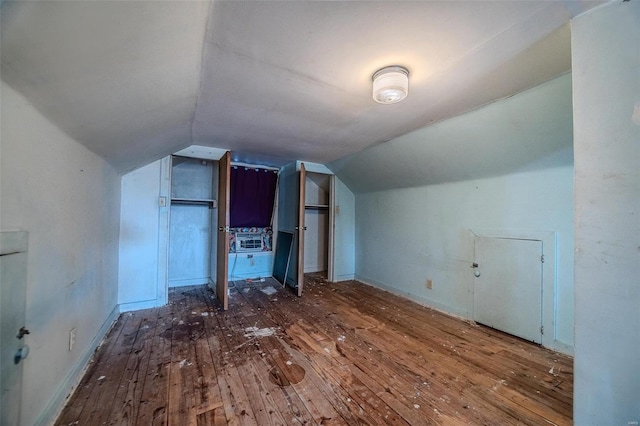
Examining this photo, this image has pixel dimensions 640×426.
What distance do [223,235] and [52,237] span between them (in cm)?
187

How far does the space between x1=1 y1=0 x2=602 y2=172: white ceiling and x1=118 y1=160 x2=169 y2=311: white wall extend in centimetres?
90

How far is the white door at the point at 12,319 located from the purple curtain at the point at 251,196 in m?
2.94

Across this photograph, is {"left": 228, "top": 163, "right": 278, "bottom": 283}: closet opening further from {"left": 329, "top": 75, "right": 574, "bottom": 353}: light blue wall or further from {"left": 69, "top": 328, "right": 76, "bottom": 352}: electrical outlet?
{"left": 69, "top": 328, "right": 76, "bottom": 352}: electrical outlet

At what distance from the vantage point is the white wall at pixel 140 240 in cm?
286

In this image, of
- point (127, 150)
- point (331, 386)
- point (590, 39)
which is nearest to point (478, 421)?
point (331, 386)

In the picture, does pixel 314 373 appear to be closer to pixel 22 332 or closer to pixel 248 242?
pixel 22 332

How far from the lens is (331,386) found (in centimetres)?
165

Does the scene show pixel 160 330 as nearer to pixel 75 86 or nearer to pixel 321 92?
pixel 75 86

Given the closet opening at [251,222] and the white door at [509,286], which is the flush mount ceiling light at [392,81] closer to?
the white door at [509,286]

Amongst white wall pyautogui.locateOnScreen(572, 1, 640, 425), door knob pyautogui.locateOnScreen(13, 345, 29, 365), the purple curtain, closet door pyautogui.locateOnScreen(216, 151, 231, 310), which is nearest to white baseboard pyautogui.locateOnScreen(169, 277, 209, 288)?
closet door pyautogui.locateOnScreen(216, 151, 231, 310)

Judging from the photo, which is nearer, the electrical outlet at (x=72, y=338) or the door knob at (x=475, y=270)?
the electrical outlet at (x=72, y=338)

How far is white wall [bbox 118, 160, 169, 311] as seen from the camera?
286cm

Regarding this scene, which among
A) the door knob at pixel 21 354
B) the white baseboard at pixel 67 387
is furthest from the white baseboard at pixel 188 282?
the door knob at pixel 21 354

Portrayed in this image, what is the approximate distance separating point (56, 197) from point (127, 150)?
96 centimetres
